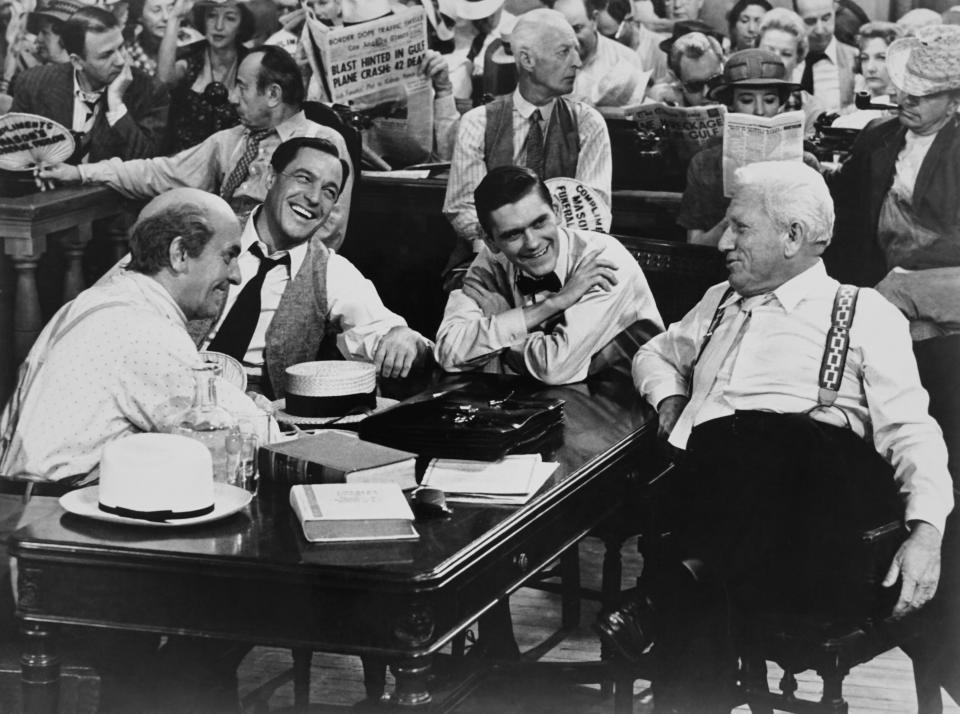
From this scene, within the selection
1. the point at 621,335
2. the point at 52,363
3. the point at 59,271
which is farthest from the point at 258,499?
the point at 59,271

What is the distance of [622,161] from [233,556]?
3051mm

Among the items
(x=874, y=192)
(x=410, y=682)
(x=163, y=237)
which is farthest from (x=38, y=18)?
(x=410, y=682)

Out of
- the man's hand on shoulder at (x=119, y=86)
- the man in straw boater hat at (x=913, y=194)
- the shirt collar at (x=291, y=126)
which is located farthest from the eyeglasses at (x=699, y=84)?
the man's hand on shoulder at (x=119, y=86)

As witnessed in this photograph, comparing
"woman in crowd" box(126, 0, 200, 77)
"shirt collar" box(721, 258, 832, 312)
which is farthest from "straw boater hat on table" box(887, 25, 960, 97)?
"woman in crowd" box(126, 0, 200, 77)

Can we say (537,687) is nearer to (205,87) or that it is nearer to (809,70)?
(809,70)

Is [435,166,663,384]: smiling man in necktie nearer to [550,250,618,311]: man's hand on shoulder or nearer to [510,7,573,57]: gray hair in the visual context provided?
[550,250,618,311]: man's hand on shoulder

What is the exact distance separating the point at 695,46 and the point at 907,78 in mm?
786

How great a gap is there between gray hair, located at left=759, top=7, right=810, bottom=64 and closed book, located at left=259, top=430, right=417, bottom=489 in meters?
2.48

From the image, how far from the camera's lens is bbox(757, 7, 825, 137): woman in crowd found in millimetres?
4594

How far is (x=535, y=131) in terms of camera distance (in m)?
5.03

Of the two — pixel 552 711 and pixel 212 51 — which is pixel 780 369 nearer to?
pixel 552 711

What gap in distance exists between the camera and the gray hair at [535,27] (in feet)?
16.5

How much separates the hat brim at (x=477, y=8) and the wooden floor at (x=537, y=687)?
2.21 meters

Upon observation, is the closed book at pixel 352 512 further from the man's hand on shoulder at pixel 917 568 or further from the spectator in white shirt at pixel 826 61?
the spectator in white shirt at pixel 826 61
